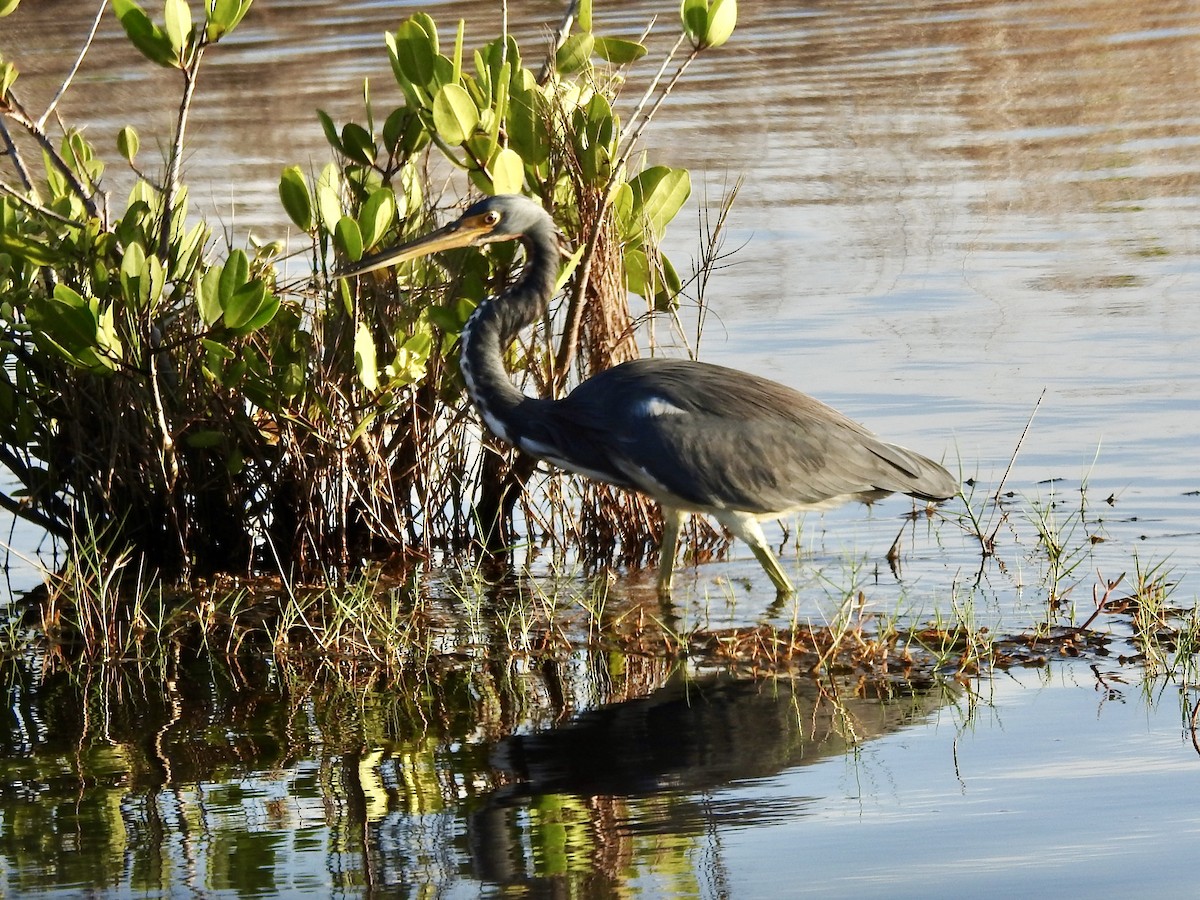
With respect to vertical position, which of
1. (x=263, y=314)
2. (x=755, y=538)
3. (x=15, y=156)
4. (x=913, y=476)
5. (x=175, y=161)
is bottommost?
(x=755, y=538)

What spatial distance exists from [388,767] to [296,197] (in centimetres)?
230

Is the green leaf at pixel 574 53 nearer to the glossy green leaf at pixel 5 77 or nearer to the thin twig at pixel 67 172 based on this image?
the thin twig at pixel 67 172

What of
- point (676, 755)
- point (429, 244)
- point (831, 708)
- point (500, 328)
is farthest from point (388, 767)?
point (429, 244)

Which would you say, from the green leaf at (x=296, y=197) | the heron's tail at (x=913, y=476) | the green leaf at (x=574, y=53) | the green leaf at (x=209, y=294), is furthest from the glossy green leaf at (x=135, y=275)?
the heron's tail at (x=913, y=476)

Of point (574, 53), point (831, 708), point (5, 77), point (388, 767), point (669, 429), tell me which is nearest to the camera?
point (388, 767)

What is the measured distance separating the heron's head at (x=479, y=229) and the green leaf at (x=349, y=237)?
0.16 m

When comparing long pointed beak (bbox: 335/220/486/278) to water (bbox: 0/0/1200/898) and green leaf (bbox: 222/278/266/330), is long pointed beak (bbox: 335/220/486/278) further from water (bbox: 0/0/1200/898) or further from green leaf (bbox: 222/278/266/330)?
water (bbox: 0/0/1200/898)

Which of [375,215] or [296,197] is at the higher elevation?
[296,197]

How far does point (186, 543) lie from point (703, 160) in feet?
26.7

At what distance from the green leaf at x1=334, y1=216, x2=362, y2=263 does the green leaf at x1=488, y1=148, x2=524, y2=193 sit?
22.7 inches

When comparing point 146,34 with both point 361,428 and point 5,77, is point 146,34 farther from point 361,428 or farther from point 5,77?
point 361,428

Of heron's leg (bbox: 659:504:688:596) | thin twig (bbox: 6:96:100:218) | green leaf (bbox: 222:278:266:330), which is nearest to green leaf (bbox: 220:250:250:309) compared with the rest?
green leaf (bbox: 222:278:266:330)

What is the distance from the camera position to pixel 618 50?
21.9 feet

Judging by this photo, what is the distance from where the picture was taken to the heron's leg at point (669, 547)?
20.7 feet
